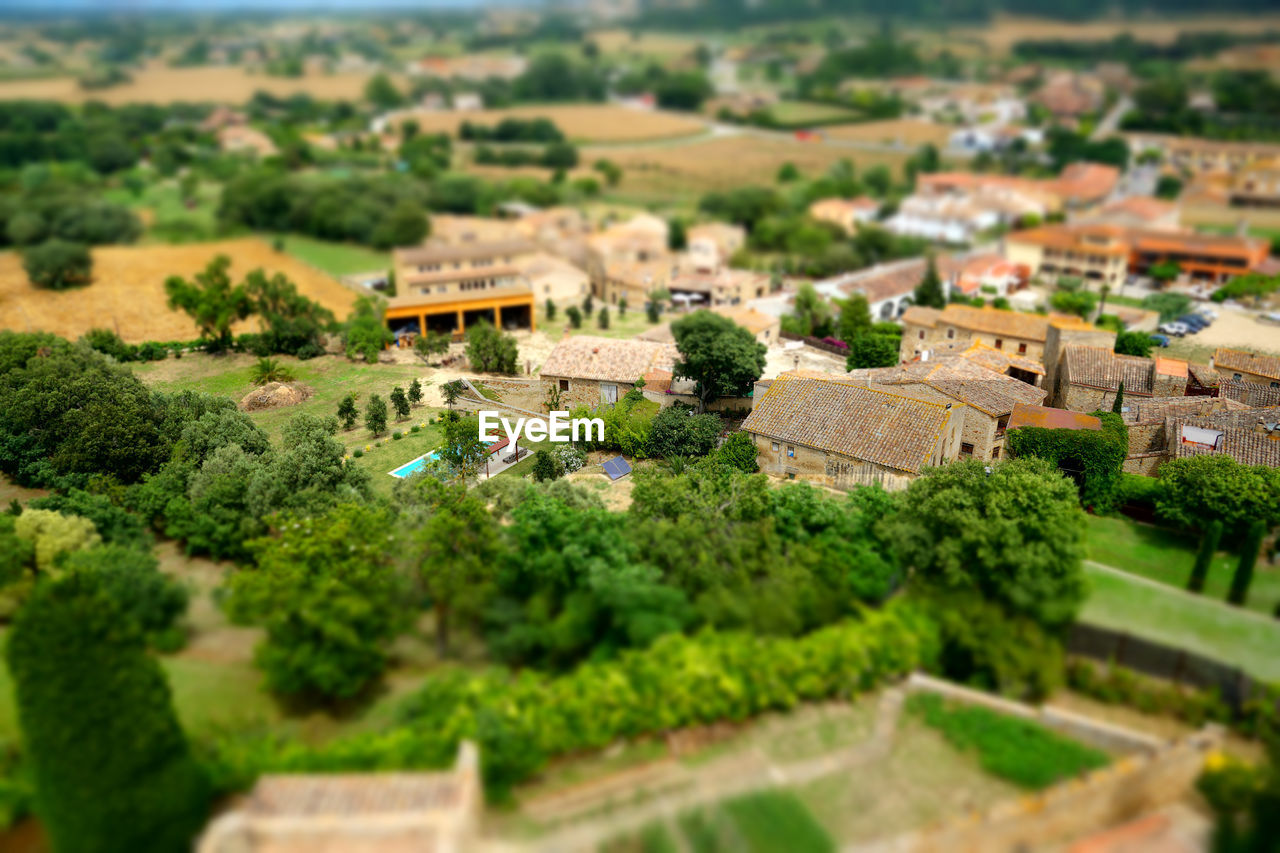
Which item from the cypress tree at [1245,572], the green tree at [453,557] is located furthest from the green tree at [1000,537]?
the green tree at [453,557]

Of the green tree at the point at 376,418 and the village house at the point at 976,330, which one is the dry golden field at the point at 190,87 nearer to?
the green tree at the point at 376,418

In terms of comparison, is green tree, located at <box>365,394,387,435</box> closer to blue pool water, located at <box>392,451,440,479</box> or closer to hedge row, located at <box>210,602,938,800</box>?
blue pool water, located at <box>392,451,440,479</box>

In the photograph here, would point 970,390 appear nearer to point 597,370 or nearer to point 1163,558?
point 1163,558

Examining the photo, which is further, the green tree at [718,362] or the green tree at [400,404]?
the green tree at [400,404]

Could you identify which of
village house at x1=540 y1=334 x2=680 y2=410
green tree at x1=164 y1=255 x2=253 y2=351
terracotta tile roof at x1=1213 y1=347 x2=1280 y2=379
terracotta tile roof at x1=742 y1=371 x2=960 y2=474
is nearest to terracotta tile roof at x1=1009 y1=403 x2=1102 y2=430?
terracotta tile roof at x1=742 y1=371 x2=960 y2=474

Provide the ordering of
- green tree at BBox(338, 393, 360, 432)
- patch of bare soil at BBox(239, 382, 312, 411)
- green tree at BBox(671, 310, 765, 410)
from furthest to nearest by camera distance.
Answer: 1. patch of bare soil at BBox(239, 382, 312, 411)
2. green tree at BBox(338, 393, 360, 432)
3. green tree at BBox(671, 310, 765, 410)

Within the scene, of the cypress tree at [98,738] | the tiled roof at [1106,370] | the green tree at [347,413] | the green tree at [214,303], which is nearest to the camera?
the cypress tree at [98,738]
